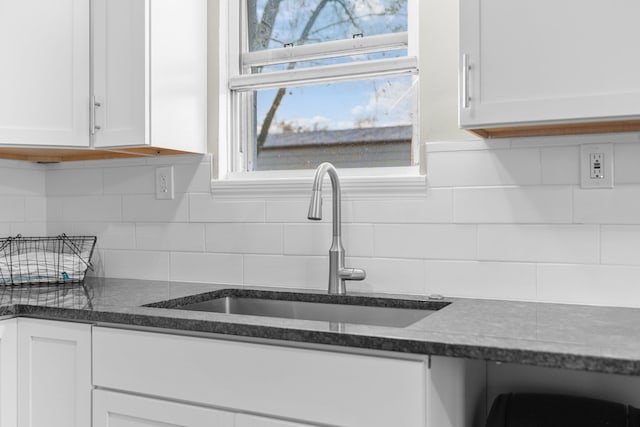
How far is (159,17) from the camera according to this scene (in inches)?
78.8

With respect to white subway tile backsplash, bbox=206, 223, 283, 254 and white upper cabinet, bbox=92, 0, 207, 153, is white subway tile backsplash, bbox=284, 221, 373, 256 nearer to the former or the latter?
white subway tile backsplash, bbox=206, 223, 283, 254

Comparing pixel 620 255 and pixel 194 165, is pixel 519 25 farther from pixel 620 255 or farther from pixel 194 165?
pixel 194 165

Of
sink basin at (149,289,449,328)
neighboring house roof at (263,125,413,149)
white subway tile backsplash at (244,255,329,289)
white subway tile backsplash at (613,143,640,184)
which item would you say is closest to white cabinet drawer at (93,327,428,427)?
sink basin at (149,289,449,328)

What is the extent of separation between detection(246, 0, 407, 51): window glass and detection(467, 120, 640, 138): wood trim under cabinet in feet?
1.83

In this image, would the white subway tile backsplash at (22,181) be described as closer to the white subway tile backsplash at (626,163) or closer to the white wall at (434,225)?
the white wall at (434,225)

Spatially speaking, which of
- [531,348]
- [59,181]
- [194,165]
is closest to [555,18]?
[531,348]

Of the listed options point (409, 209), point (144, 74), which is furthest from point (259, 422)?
point (144, 74)

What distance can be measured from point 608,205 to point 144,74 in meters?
1.46

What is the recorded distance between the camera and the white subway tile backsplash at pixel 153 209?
2.26 meters

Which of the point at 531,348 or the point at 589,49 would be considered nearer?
the point at 531,348

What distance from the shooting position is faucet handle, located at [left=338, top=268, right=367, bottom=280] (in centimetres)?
181

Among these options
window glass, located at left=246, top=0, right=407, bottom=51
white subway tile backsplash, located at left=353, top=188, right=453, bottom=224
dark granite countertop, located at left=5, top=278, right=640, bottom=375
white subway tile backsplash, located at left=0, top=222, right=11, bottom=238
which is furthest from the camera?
white subway tile backsplash, located at left=0, top=222, right=11, bottom=238

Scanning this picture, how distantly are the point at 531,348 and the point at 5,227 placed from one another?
209cm

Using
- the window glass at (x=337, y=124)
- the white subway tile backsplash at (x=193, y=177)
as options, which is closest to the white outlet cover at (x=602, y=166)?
the window glass at (x=337, y=124)
